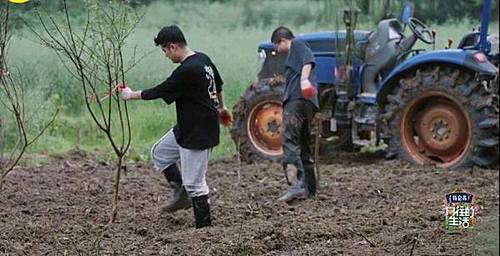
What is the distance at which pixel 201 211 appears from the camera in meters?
7.41

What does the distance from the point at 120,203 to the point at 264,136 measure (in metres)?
3.42

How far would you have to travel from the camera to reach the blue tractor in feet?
33.0

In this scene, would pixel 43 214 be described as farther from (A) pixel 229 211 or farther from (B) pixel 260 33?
(B) pixel 260 33

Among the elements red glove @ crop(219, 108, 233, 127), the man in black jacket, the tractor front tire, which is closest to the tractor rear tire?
the tractor front tire

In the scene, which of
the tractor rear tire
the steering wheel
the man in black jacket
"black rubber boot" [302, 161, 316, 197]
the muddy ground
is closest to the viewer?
the muddy ground

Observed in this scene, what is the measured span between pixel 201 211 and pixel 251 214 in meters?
0.65

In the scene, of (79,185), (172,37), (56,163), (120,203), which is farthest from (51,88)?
(172,37)

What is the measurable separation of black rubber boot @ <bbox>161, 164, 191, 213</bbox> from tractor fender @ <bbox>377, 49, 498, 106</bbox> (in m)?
3.34

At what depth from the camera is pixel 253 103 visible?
11727 mm

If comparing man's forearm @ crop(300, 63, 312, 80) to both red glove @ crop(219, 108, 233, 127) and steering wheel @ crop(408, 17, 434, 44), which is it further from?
steering wheel @ crop(408, 17, 434, 44)

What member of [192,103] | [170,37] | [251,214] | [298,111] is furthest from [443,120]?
[170,37]

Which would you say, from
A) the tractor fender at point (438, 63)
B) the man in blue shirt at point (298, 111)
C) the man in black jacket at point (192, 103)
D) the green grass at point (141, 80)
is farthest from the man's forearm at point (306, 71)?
the green grass at point (141, 80)

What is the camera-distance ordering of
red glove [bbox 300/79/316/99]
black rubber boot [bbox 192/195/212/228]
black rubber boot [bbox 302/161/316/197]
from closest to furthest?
black rubber boot [bbox 192/195/212/228] → red glove [bbox 300/79/316/99] → black rubber boot [bbox 302/161/316/197]

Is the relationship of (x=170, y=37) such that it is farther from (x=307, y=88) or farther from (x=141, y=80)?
(x=141, y=80)
